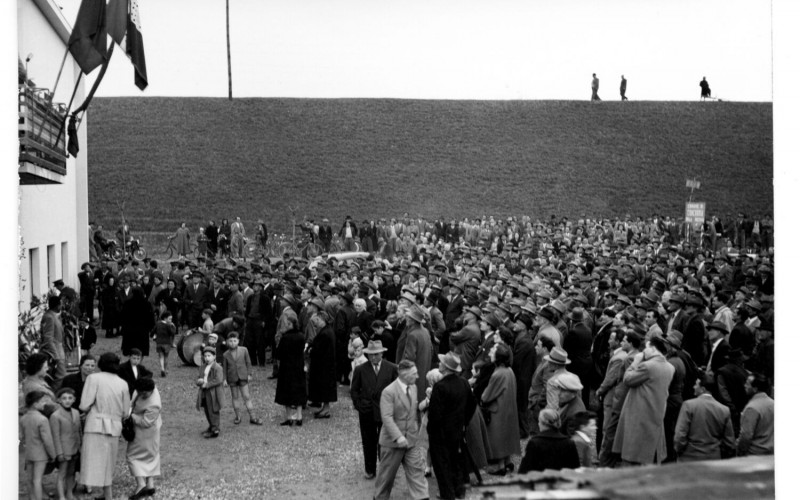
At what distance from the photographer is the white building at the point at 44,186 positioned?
12.4 m

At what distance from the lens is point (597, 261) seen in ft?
73.7

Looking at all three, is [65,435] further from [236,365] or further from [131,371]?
[236,365]

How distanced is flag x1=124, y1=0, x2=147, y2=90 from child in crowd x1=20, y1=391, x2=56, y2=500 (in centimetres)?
440

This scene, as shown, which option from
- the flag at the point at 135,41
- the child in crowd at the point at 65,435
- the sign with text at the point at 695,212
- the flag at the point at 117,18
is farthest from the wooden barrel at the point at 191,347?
the sign with text at the point at 695,212

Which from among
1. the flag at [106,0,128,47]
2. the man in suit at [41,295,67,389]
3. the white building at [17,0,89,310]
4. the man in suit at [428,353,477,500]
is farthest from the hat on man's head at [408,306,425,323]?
the white building at [17,0,89,310]

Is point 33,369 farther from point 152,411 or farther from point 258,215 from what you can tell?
point 258,215

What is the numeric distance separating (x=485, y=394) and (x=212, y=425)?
13.5 ft

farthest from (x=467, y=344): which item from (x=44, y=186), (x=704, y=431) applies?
(x=44, y=186)

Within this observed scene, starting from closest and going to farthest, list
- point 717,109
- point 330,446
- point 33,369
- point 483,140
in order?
point 33,369 < point 330,446 < point 483,140 < point 717,109

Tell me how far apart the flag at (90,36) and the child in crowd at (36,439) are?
428 cm

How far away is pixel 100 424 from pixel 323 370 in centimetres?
461

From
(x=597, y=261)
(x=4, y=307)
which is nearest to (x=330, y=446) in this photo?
(x=4, y=307)

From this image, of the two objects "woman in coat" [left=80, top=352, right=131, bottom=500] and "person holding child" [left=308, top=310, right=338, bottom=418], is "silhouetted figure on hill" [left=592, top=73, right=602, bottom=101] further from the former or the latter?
"woman in coat" [left=80, top=352, right=131, bottom=500]

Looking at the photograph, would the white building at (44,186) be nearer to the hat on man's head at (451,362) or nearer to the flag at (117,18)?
the flag at (117,18)
